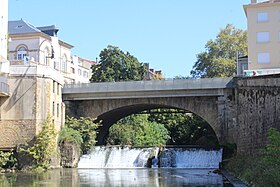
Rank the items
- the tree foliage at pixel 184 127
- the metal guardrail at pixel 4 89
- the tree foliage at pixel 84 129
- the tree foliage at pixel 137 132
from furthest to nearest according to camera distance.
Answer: the tree foliage at pixel 184 127, the tree foliage at pixel 137 132, the tree foliage at pixel 84 129, the metal guardrail at pixel 4 89

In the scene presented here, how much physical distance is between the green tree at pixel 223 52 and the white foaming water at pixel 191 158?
106 feet

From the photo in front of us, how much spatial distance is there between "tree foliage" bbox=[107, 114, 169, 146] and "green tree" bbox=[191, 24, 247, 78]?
15.5 metres

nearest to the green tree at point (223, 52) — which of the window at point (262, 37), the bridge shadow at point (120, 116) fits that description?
the bridge shadow at point (120, 116)

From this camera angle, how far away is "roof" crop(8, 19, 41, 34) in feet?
224

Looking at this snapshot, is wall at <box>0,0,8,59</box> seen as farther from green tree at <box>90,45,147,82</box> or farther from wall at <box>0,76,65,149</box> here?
green tree at <box>90,45,147,82</box>

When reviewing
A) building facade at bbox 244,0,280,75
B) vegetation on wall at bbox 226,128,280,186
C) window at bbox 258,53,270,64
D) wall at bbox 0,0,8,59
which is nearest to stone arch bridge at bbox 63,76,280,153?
wall at bbox 0,0,8,59

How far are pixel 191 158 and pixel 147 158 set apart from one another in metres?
3.72

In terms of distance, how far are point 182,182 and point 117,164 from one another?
16.8 meters

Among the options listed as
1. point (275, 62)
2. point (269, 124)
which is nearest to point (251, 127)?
point (269, 124)

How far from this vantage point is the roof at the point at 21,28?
68.2 m

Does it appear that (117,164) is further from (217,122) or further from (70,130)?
(217,122)

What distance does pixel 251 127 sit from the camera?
31281 mm

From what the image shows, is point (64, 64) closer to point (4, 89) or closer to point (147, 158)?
point (147, 158)

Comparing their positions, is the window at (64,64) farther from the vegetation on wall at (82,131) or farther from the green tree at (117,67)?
the vegetation on wall at (82,131)
